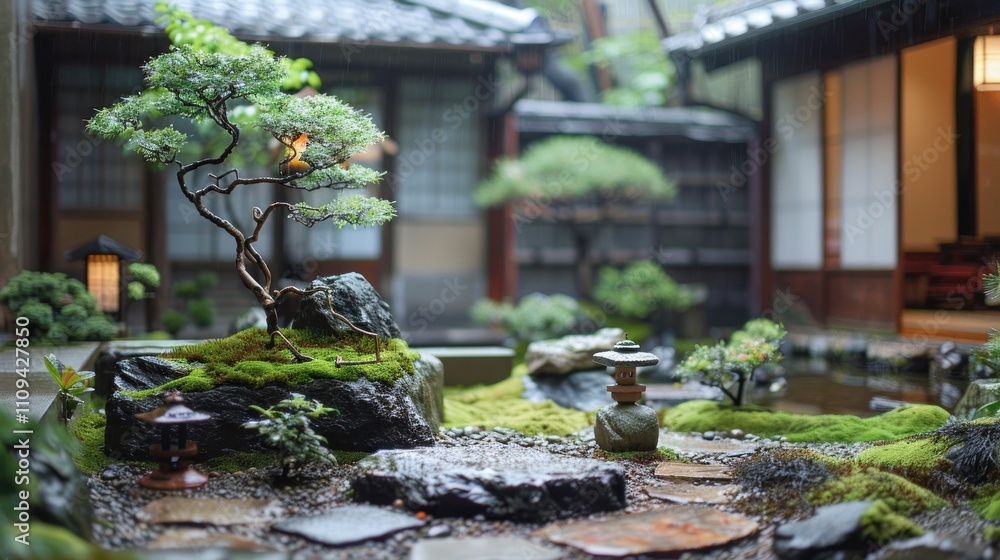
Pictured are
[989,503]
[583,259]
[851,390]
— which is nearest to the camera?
[989,503]

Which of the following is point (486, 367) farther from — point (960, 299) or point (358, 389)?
point (960, 299)

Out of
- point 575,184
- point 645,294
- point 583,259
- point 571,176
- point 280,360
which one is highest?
point 571,176

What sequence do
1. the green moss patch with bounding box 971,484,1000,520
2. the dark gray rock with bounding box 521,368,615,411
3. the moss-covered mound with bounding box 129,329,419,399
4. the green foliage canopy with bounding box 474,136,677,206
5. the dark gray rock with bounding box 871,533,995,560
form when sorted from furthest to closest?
1. the green foliage canopy with bounding box 474,136,677,206
2. the dark gray rock with bounding box 521,368,615,411
3. the moss-covered mound with bounding box 129,329,419,399
4. the green moss patch with bounding box 971,484,1000,520
5. the dark gray rock with bounding box 871,533,995,560

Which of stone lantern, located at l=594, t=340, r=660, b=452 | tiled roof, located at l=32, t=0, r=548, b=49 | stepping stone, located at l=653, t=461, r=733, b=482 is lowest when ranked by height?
stepping stone, located at l=653, t=461, r=733, b=482

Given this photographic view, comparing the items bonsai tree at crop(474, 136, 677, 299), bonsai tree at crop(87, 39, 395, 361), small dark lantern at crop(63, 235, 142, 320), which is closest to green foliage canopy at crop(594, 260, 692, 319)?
bonsai tree at crop(474, 136, 677, 299)

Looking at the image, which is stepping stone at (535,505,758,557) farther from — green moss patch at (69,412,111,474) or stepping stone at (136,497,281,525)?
green moss patch at (69,412,111,474)

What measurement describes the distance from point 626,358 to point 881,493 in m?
2.45

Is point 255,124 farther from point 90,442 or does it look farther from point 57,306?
point 57,306

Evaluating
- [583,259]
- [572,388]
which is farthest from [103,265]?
[583,259]

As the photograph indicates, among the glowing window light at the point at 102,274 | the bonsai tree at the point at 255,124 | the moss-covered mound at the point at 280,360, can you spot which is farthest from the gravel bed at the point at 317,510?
the glowing window light at the point at 102,274

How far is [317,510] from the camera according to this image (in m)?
5.84

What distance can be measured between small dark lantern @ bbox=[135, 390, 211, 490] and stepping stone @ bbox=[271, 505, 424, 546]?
1148 mm

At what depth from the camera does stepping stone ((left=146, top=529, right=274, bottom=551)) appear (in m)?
5.06

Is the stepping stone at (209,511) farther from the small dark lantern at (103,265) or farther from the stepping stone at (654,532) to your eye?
the small dark lantern at (103,265)
